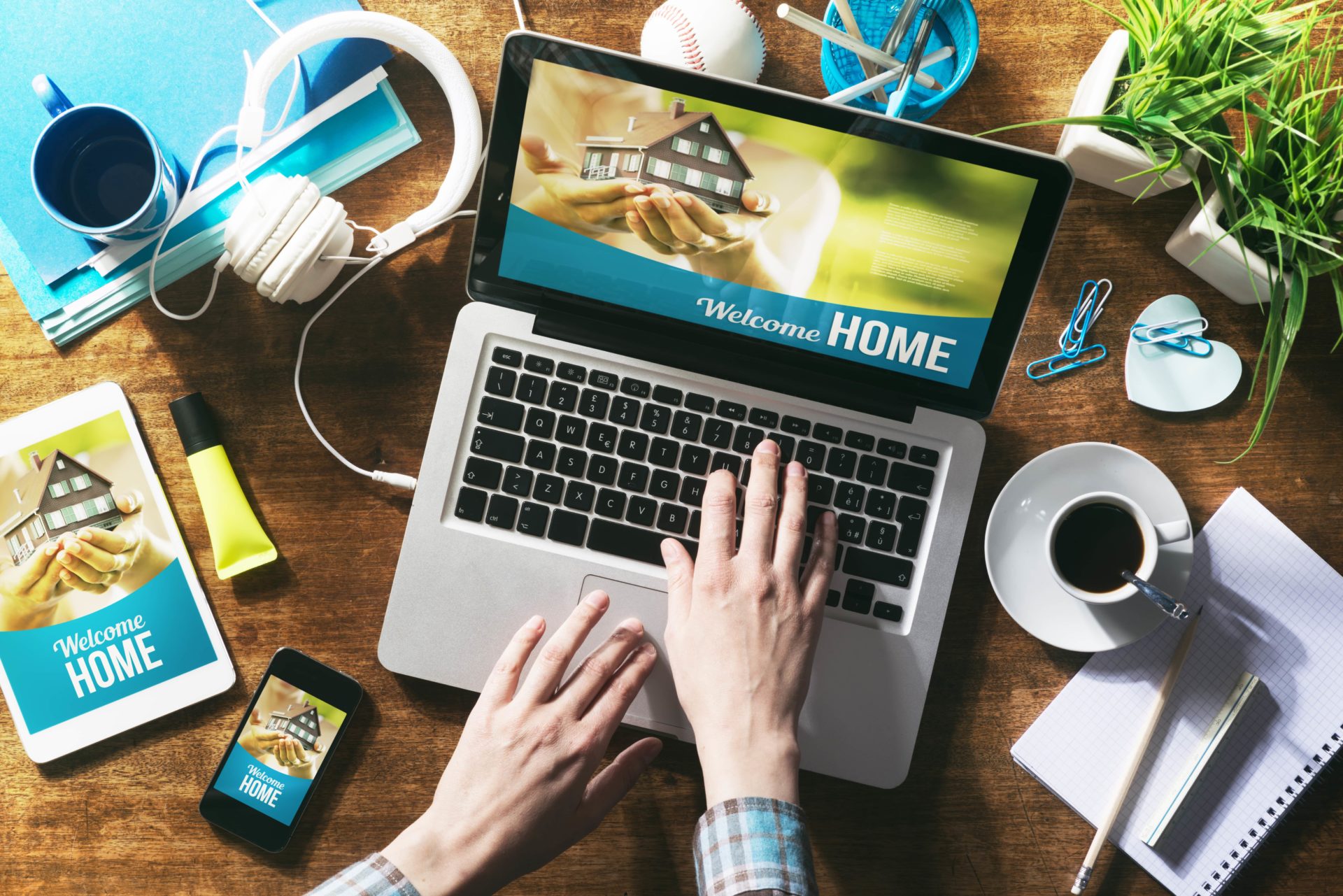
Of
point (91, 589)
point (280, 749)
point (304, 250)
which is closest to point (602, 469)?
point (304, 250)

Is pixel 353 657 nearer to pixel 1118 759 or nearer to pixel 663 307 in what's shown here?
pixel 663 307

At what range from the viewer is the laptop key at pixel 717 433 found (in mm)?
820

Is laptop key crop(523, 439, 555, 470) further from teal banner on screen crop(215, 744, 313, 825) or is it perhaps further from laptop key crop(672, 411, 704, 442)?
teal banner on screen crop(215, 744, 313, 825)

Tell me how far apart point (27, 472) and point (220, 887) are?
482 mm

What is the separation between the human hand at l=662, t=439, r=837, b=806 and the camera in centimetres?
77

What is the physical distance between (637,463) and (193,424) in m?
0.48

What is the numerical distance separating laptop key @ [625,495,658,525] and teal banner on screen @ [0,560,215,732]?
49 cm

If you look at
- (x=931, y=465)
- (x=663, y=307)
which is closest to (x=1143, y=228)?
(x=931, y=465)

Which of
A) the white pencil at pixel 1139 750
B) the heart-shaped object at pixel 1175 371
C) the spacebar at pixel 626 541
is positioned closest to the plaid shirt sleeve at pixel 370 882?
the spacebar at pixel 626 541

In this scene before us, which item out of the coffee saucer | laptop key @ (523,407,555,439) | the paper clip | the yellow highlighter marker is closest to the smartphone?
the yellow highlighter marker

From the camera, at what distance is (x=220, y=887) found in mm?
875

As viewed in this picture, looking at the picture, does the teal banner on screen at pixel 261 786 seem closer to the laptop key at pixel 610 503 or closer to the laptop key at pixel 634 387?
the laptop key at pixel 610 503

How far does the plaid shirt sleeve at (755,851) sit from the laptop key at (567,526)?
283mm

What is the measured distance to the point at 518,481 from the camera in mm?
819
